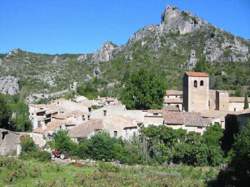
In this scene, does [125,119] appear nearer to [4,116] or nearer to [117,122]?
[117,122]

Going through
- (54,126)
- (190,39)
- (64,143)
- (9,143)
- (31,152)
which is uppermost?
(190,39)

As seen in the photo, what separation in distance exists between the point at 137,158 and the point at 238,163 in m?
13.4

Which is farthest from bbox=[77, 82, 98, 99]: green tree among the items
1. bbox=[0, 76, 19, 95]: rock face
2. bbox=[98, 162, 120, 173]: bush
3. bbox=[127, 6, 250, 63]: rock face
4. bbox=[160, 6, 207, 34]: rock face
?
bbox=[98, 162, 120, 173]: bush

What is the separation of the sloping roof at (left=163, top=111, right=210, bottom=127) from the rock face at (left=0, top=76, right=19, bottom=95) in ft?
234

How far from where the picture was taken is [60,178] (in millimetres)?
30328

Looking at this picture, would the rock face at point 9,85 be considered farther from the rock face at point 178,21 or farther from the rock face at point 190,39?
the rock face at point 178,21

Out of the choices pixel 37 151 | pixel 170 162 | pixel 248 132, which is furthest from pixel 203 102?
pixel 248 132

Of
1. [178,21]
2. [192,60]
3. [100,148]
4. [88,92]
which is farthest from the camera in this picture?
[178,21]

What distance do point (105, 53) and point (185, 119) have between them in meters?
99.2

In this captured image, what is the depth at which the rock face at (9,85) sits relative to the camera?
380 feet

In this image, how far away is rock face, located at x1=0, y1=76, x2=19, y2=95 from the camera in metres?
116

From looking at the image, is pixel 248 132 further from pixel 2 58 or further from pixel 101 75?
pixel 2 58

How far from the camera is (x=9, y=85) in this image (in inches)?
4624

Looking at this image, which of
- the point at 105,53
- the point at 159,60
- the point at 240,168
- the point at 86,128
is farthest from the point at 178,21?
the point at 240,168
